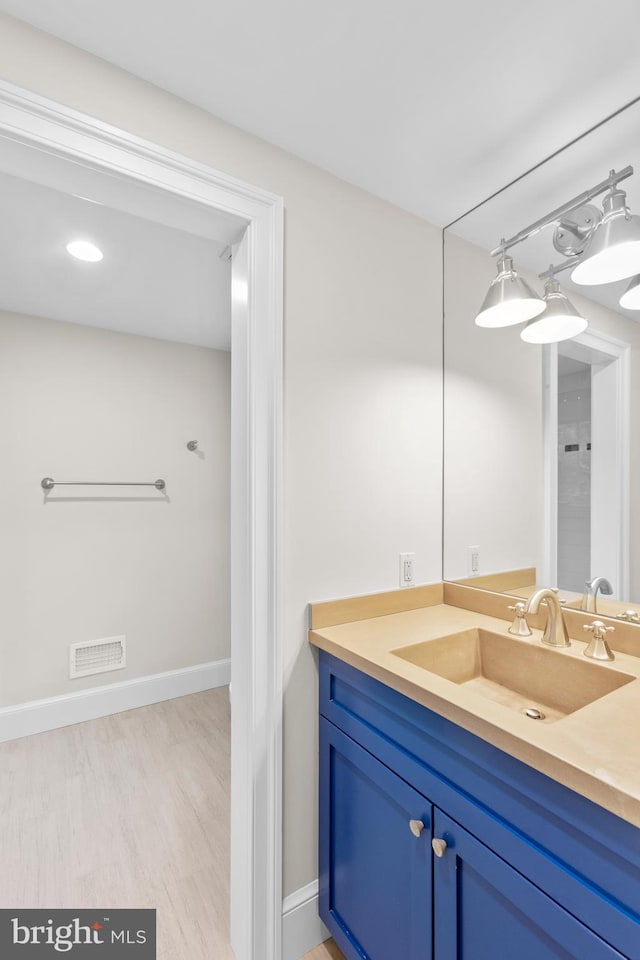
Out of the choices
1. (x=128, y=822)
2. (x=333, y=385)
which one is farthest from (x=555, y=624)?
(x=128, y=822)

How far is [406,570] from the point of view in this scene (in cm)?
162

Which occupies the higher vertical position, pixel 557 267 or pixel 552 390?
pixel 557 267

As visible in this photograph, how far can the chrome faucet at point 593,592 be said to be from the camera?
1.28 m

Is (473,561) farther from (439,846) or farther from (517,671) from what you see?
(439,846)

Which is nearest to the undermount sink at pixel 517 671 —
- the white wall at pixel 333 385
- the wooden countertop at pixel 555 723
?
the wooden countertop at pixel 555 723

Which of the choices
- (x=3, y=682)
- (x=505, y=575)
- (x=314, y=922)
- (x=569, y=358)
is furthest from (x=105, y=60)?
(x=3, y=682)

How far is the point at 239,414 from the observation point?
133cm

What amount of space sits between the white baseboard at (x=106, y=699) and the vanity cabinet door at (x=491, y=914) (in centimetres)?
232

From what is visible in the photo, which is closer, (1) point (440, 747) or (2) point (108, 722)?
(1) point (440, 747)

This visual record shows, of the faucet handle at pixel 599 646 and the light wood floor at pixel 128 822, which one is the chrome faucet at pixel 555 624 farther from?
the light wood floor at pixel 128 822

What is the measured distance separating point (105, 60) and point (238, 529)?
4.02ft

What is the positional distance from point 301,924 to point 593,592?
1.30m

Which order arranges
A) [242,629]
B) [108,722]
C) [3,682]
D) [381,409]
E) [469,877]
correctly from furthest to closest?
[108,722] < [3,682] < [381,409] < [242,629] < [469,877]

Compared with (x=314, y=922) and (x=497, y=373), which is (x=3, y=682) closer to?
(x=314, y=922)
